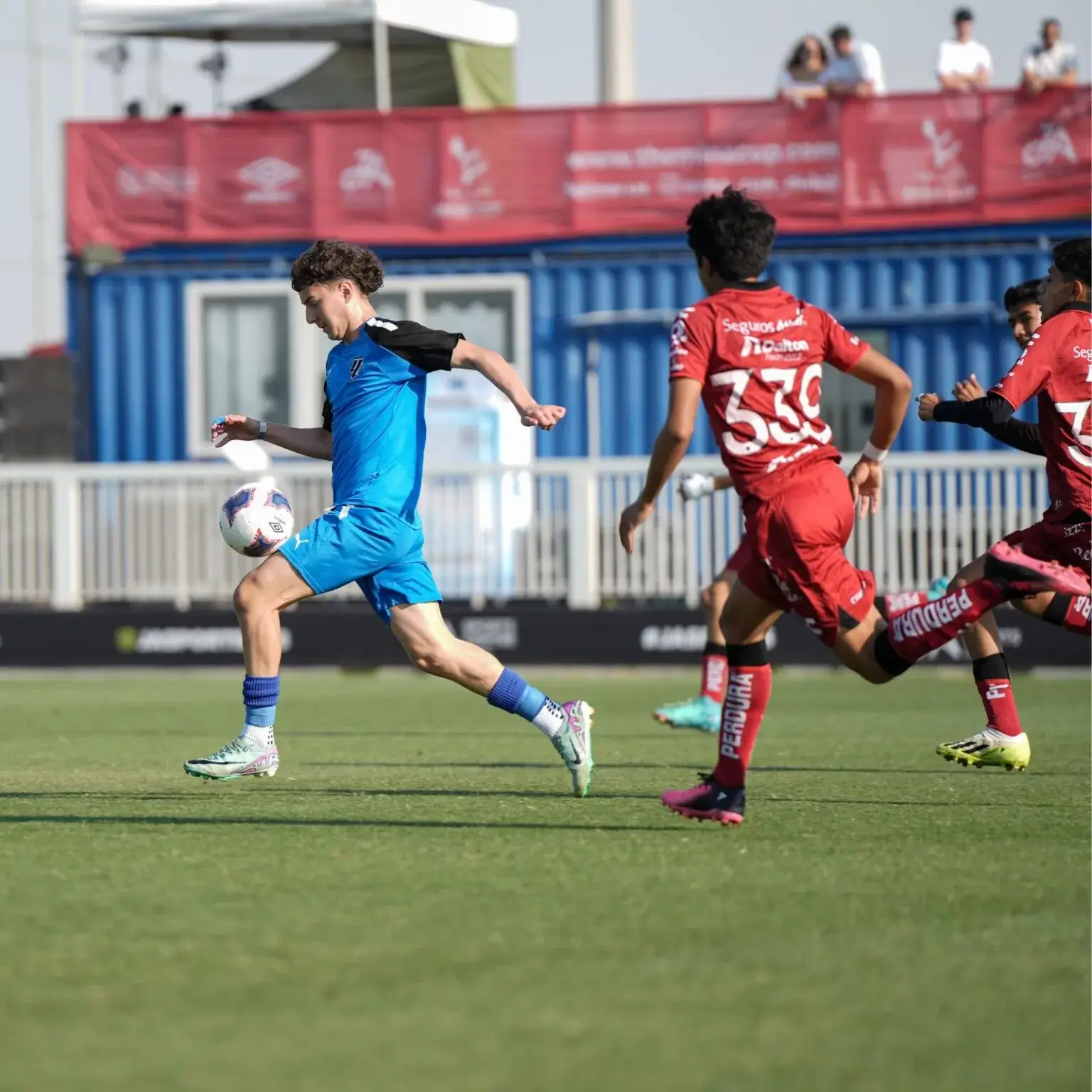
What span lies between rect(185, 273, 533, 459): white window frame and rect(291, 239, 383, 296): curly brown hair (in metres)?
13.6

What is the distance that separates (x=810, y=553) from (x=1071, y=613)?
150 cm

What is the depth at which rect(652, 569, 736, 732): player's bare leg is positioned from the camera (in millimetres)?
10734

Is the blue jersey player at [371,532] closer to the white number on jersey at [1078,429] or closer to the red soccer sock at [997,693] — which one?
the red soccer sock at [997,693]

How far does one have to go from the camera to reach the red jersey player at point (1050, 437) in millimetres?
7242

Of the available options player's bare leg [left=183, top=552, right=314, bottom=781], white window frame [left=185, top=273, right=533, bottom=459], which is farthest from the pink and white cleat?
white window frame [left=185, top=273, right=533, bottom=459]

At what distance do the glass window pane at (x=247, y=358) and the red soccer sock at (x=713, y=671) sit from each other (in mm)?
11222

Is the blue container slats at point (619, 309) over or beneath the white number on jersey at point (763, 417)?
over

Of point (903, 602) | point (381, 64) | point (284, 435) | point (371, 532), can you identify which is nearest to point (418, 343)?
point (371, 532)

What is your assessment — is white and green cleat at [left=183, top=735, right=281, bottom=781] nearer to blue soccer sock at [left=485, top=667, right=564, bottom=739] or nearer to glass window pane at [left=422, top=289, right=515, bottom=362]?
blue soccer sock at [left=485, top=667, right=564, bottom=739]

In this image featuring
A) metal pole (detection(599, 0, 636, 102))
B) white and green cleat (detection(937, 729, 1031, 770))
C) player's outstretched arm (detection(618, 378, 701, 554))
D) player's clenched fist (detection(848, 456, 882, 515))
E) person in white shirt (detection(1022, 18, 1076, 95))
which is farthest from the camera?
metal pole (detection(599, 0, 636, 102))

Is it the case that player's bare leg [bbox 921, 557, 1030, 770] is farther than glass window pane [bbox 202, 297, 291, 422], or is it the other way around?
glass window pane [bbox 202, 297, 291, 422]

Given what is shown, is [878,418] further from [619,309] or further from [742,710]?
[619,309]

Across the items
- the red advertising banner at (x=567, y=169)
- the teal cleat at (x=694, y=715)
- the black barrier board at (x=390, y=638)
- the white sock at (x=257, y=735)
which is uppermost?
the red advertising banner at (x=567, y=169)

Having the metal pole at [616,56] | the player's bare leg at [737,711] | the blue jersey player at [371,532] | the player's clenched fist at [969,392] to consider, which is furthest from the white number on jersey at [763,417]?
the metal pole at [616,56]
